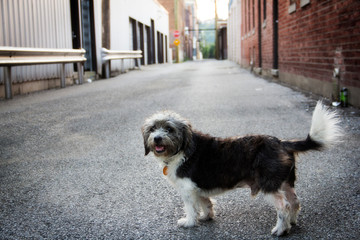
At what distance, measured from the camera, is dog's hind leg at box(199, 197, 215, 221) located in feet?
11.1

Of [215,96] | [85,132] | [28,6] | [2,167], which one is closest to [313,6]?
[215,96]

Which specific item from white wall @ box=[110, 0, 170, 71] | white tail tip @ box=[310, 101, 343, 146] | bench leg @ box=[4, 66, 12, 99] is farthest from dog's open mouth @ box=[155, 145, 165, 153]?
white wall @ box=[110, 0, 170, 71]

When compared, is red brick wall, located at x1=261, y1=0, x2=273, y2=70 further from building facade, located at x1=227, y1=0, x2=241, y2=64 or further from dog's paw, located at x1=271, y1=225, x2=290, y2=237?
building facade, located at x1=227, y1=0, x2=241, y2=64

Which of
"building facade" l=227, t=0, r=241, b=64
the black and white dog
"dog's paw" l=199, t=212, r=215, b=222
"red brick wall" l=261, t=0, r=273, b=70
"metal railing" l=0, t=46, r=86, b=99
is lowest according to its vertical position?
"dog's paw" l=199, t=212, r=215, b=222

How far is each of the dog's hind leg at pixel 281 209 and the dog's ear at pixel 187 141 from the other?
2.21 feet

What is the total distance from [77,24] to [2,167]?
13.0m

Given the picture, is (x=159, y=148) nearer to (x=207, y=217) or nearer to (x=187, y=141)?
(x=187, y=141)

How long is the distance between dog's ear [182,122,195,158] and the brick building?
218 inches

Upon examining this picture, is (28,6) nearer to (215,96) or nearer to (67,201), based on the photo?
(215,96)

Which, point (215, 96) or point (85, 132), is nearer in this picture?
point (85, 132)

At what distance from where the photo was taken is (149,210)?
11.8 feet

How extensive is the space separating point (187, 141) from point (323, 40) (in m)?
7.72

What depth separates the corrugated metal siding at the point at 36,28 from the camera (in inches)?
434

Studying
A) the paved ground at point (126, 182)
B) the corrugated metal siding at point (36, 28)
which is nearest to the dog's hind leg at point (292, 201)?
the paved ground at point (126, 182)
